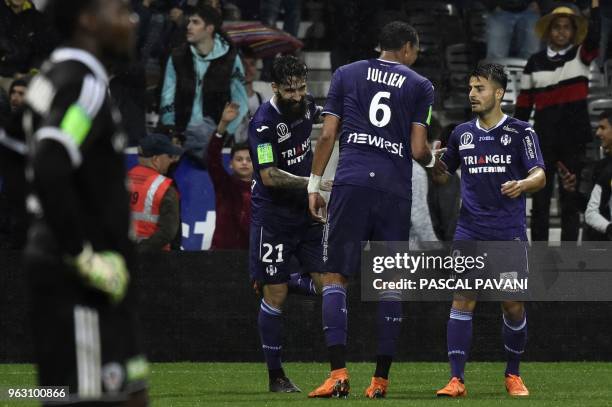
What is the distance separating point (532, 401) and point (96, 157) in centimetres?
528

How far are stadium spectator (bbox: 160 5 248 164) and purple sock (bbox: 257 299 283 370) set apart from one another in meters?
4.13

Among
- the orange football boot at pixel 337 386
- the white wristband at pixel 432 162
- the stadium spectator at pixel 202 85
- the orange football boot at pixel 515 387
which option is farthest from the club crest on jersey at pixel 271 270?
the stadium spectator at pixel 202 85

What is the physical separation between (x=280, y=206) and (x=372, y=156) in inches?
43.6

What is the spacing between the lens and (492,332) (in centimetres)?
1231

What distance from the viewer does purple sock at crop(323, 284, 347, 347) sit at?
881 centimetres

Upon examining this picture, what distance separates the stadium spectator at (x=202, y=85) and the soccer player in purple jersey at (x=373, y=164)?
475 cm

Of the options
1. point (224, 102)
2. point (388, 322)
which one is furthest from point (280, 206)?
point (224, 102)

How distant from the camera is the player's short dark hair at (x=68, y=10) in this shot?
13.9 feet

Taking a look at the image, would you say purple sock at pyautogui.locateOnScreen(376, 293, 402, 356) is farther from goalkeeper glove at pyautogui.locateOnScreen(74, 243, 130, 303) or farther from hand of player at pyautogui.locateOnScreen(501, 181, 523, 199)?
goalkeeper glove at pyautogui.locateOnScreen(74, 243, 130, 303)

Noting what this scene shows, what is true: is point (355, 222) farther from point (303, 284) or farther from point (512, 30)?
point (512, 30)

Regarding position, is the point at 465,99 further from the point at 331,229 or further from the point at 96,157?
Answer: the point at 96,157

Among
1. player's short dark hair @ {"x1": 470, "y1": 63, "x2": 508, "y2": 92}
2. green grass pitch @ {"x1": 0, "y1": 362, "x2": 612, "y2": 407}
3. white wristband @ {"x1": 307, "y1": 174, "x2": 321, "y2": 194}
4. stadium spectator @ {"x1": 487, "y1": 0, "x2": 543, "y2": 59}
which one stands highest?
stadium spectator @ {"x1": 487, "y1": 0, "x2": 543, "y2": 59}

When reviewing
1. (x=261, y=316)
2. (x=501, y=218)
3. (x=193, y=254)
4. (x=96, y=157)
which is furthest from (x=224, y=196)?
(x=96, y=157)

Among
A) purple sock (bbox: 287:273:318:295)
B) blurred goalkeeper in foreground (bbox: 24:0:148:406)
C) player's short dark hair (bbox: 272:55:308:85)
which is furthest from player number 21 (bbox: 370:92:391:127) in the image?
blurred goalkeeper in foreground (bbox: 24:0:148:406)
